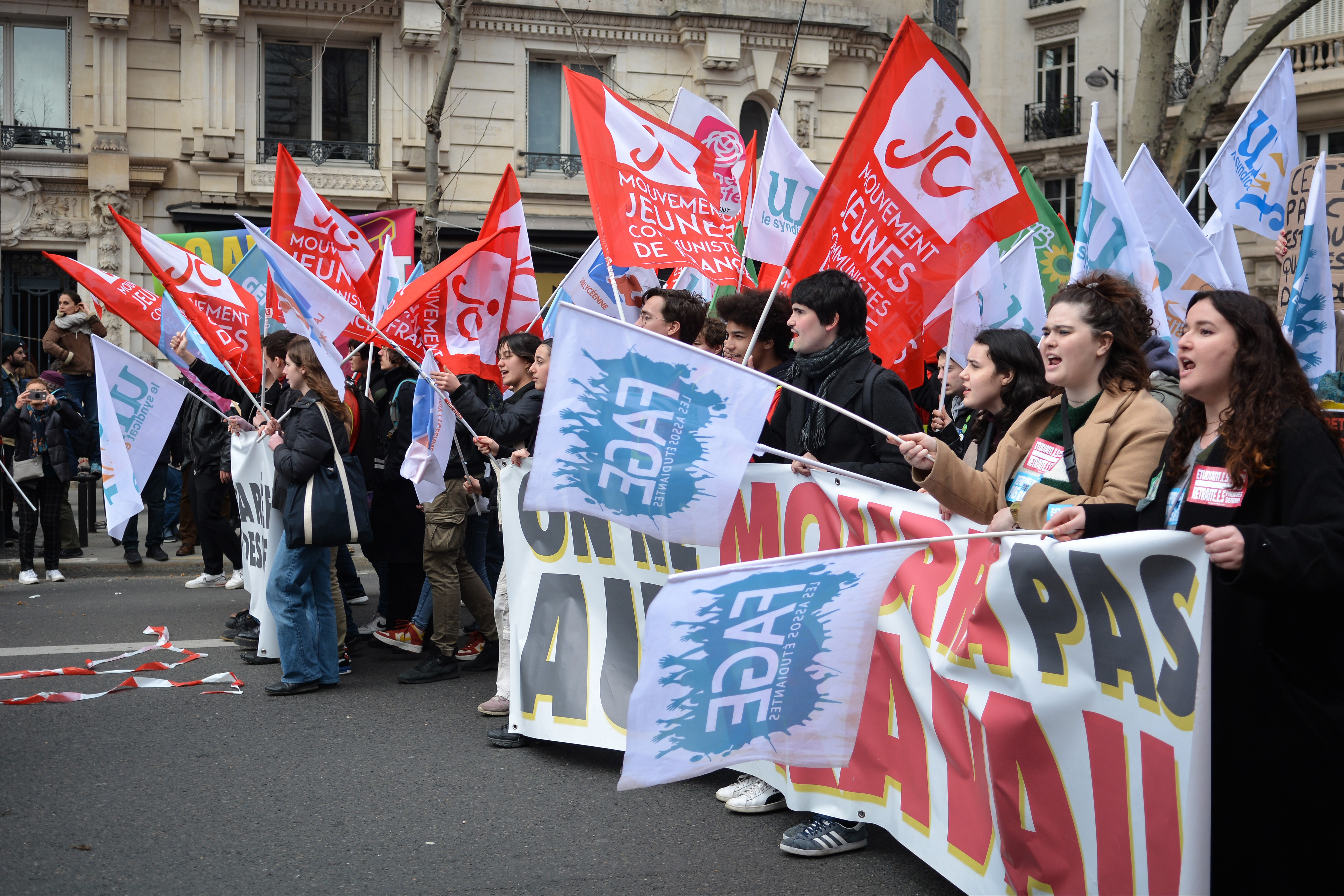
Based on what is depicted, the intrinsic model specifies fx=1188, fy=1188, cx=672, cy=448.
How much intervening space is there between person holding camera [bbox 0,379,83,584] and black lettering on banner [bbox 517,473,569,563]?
6200 mm

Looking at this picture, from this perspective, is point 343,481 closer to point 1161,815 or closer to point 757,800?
point 757,800

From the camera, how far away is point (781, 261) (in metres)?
6.86

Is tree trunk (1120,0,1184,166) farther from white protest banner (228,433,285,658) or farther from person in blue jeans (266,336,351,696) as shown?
white protest banner (228,433,285,658)

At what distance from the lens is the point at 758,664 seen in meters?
2.89

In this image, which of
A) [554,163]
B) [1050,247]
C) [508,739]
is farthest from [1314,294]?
[554,163]

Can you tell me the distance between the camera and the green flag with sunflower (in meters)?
8.78

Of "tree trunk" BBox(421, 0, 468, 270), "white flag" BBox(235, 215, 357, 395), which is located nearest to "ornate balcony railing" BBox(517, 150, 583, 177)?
"tree trunk" BBox(421, 0, 468, 270)

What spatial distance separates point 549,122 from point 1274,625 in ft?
56.0

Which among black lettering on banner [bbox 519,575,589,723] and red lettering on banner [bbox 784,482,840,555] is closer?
red lettering on banner [bbox 784,482,840,555]

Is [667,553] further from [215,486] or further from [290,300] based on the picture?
[215,486]

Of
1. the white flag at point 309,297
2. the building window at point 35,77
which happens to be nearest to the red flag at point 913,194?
the white flag at point 309,297

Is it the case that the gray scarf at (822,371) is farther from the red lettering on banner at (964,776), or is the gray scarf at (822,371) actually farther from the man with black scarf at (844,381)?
the red lettering on banner at (964,776)

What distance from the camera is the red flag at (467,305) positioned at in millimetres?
6246

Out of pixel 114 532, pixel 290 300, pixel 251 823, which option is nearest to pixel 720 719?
pixel 251 823
